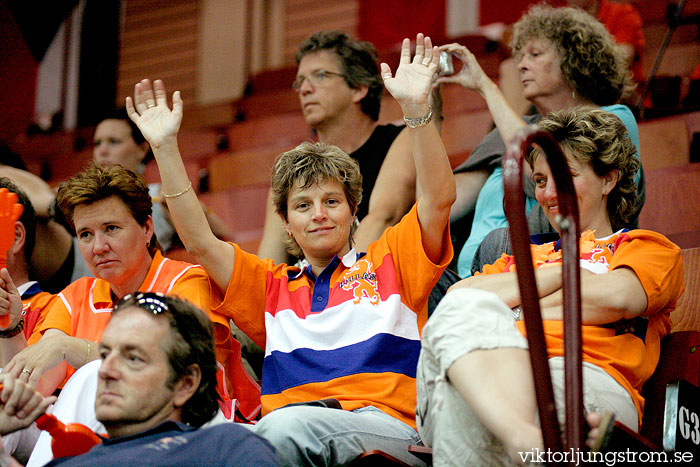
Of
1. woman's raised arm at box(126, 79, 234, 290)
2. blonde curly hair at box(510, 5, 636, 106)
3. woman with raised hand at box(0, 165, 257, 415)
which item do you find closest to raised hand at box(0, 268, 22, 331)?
woman with raised hand at box(0, 165, 257, 415)

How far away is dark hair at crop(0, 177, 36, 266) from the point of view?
222 centimetres

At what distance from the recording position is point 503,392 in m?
1.13

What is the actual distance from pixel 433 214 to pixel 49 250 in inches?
47.8

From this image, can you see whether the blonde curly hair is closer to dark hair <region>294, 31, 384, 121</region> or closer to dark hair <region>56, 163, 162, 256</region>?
dark hair <region>294, 31, 384, 121</region>

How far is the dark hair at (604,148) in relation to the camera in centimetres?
170

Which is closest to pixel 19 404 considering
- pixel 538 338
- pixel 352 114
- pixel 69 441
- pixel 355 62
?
pixel 69 441

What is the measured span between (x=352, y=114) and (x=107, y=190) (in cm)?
85

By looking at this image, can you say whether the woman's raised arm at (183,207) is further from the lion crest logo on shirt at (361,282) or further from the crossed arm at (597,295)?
the crossed arm at (597,295)

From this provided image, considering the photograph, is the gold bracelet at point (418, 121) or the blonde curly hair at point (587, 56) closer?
the gold bracelet at point (418, 121)

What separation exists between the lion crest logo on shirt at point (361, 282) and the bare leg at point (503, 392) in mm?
497

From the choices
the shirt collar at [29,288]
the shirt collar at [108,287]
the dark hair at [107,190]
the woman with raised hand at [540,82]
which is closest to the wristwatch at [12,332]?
the shirt collar at [108,287]

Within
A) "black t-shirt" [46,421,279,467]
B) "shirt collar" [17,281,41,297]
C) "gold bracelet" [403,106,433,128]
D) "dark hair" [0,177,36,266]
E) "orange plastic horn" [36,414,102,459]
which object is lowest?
"orange plastic horn" [36,414,102,459]

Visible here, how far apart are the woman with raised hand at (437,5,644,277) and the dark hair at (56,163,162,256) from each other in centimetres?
80

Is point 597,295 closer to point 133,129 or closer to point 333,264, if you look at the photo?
point 333,264
